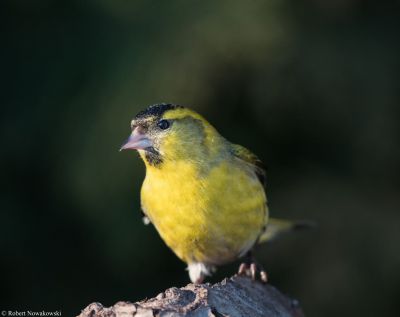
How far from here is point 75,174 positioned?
569 cm

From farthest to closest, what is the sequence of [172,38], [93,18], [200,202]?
[93,18] < [172,38] < [200,202]

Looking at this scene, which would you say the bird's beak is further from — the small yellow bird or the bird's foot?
the bird's foot

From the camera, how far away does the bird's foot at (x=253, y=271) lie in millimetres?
4326

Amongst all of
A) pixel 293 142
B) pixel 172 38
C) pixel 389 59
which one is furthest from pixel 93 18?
pixel 389 59

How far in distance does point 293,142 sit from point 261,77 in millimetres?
735

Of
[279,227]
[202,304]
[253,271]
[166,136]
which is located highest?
[166,136]

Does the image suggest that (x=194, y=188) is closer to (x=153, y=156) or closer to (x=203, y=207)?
(x=203, y=207)

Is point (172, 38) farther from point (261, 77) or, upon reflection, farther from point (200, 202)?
point (200, 202)

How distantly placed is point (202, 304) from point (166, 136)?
4.67ft

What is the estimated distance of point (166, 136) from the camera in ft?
14.3

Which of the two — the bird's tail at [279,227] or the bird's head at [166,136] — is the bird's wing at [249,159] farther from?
the bird's tail at [279,227]

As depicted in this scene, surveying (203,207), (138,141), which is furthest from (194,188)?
(138,141)

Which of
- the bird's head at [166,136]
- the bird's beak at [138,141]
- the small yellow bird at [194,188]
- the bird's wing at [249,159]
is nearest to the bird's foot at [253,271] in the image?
the small yellow bird at [194,188]

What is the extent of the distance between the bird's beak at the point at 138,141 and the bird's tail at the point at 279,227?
162 cm
